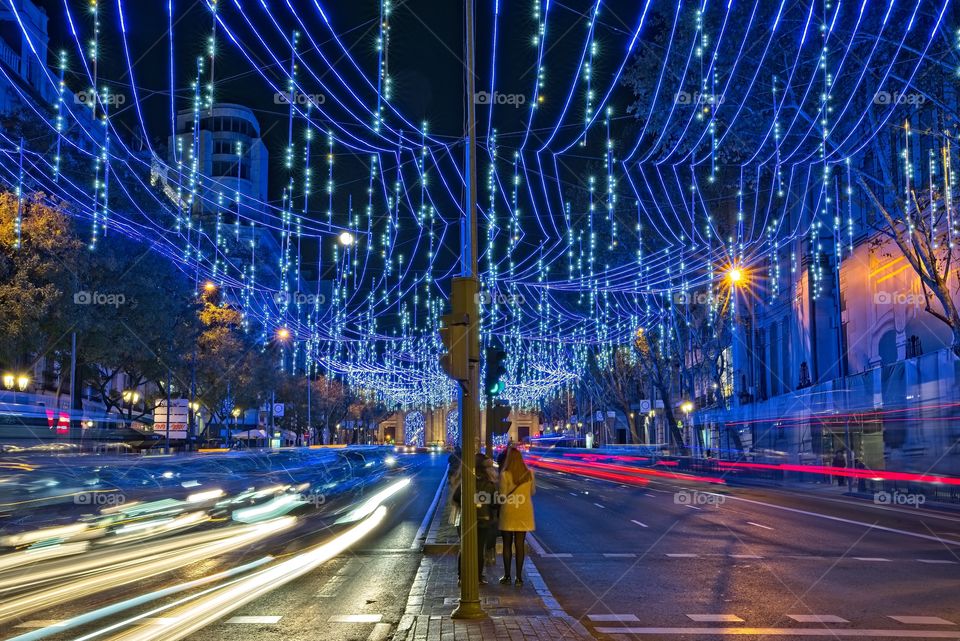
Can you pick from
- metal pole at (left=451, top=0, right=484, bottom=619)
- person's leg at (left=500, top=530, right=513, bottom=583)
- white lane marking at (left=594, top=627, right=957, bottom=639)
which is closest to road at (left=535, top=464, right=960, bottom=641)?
white lane marking at (left=594, top=627, right=957, bottom=639)

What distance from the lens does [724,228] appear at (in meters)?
43.3

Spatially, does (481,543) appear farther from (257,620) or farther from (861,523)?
(861,523)

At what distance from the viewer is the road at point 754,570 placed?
9.67 m

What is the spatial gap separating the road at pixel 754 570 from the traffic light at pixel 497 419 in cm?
215

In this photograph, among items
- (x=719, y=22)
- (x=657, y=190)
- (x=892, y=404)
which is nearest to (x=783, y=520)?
(x=892, y=404)

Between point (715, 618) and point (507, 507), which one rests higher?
point (507, 507)

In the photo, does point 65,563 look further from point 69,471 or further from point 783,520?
point 783,520

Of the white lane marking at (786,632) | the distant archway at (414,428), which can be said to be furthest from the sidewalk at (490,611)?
the distant archway at (414,428)

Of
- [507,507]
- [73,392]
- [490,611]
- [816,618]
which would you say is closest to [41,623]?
[490,611]

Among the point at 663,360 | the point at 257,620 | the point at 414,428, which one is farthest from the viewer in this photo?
the point at 414,428

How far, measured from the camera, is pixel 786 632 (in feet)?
30.2

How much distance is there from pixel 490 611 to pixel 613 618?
1276mm

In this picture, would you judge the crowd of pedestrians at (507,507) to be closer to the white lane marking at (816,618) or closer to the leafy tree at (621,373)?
the white lane marking at (816,618)

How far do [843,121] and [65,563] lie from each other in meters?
22.6
